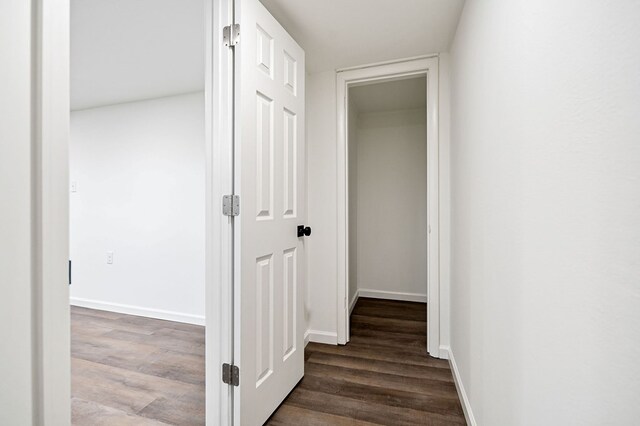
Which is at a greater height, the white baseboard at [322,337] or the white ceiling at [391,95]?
the white ceiling at [391,95]

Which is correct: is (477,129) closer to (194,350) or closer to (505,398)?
(505,398)

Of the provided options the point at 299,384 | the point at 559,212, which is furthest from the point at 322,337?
the point at 559,212

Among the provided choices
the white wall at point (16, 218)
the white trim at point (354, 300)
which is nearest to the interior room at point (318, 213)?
the white wall at point (16, 218)

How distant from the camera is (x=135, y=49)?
7.11 ft

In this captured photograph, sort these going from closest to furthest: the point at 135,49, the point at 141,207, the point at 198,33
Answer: the point at 198,33, the point at 135,49, the point at 141,207

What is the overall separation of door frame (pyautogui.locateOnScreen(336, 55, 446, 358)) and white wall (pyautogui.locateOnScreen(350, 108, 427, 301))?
4.79 ft

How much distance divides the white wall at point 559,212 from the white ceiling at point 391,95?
174cm

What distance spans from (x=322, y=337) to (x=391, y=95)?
2.54 meters

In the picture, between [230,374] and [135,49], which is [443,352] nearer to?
[230,374]

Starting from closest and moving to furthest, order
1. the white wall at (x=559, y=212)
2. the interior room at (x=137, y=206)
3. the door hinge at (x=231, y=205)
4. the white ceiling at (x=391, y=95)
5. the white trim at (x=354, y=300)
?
1. the white wall at (x=559, y=212)
2. the door hinge at (x=231, y=205)
3. the interior room at (x=137, y=206)
4. the white ceiling at (x=391, y=95)
5. the white trim at (x=354, y=300)

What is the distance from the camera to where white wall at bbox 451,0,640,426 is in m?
0.47

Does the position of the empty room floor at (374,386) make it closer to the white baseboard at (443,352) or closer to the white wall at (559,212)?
the white baseboard at (443,352)

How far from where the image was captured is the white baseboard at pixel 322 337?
2.44m

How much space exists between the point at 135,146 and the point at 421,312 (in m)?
3.59
